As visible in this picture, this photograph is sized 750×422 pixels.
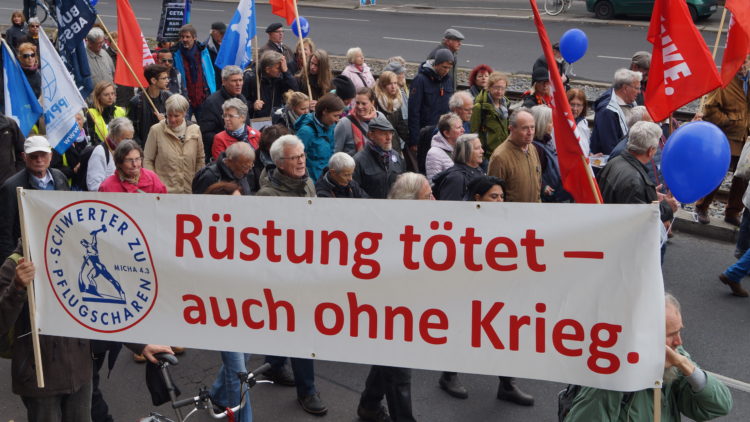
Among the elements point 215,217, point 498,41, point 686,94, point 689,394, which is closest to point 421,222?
point 215,217

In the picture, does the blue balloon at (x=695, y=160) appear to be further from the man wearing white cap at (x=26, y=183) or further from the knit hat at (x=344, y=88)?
the man wearing white cap at (x=26, y=183)

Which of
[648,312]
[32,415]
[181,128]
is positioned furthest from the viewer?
[181,128]

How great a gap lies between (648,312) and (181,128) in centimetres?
517

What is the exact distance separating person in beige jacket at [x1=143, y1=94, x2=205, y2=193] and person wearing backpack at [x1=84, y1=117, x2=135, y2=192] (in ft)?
1.34

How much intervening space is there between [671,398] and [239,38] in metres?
7.18

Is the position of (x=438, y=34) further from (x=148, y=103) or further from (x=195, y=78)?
(x=148, y=103)

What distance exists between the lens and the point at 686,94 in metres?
6.39

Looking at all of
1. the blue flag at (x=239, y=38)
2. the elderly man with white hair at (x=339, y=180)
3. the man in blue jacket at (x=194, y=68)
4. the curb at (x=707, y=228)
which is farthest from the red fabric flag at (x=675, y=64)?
the man in blue jacket at (x=194, y=68)

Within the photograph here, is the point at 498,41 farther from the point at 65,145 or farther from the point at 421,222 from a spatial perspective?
the point at 421,222

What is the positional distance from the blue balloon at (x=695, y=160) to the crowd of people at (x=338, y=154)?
0.73 feet

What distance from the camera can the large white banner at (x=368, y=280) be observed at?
3.39m

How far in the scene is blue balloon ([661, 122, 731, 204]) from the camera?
6.11m

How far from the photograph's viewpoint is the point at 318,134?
7797mm

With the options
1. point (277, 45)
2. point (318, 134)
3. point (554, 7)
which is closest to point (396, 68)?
point (318, 134)
